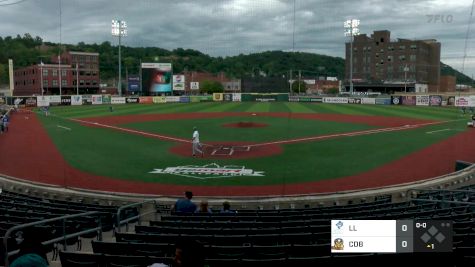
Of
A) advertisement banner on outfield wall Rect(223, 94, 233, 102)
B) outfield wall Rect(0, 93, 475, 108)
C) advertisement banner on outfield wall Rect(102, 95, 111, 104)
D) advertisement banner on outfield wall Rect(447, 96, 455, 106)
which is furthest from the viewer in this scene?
advertisement banner on outfield wall Rect(223, 94, 233, 102)

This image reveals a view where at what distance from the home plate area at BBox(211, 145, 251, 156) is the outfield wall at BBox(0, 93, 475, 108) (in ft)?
143

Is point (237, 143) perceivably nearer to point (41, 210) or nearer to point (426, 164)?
point (426, 164)

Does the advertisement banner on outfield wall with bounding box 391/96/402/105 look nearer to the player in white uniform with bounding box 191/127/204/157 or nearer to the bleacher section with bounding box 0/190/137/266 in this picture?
the player in white uniform with bounding box 191/127/204/157

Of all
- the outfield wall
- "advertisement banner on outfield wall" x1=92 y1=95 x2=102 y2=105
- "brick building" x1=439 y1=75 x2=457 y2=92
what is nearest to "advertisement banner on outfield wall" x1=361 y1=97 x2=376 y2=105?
the outfield wall

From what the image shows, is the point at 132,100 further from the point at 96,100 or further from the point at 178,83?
the point at 178,83

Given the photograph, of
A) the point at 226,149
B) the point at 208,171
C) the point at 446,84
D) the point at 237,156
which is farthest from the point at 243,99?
the point at 208,171

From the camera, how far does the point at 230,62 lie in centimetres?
2569

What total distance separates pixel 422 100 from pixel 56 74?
59.3m

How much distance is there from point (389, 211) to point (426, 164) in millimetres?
12688

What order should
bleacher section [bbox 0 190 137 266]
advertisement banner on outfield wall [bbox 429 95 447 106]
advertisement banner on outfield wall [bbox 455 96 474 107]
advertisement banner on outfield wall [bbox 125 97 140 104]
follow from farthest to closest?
advertisement banner on outfield wall [bbox 125 97 140 104] < advertisement banner on outfield wall [bbox 429 95 447 106] < advertisement banner on outfield wall [bbox 455 96 474 107] < bleacher section [bbox 0 190 137 266]

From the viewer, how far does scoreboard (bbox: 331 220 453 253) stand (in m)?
5.41

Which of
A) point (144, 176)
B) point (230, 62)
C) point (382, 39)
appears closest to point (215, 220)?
point (144, 176)

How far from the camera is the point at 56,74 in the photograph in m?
73.2

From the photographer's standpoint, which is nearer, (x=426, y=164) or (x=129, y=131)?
(x=426, y=164)
